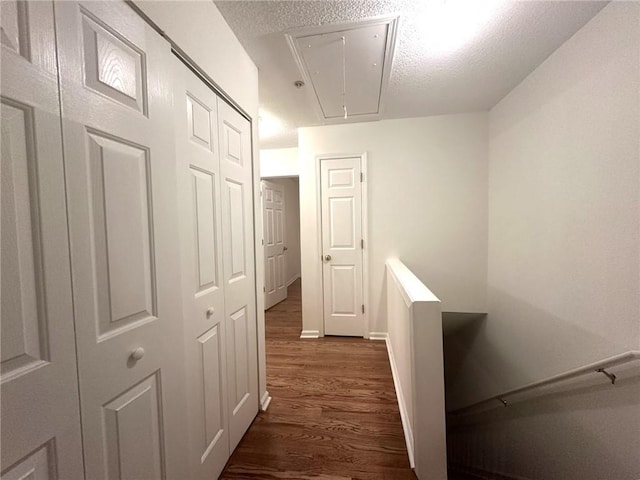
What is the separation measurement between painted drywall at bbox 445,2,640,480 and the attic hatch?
118 centimetres

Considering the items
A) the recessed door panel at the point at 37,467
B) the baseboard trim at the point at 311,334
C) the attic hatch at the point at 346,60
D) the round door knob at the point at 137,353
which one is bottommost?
the baseboard trim at the point at 311,334

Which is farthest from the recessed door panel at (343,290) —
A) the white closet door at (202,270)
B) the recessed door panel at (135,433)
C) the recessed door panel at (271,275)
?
the recessed door panel at (135,433)

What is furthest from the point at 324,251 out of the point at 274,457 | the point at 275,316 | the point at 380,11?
the point at 380,11

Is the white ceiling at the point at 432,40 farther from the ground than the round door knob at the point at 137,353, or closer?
farther from the ground

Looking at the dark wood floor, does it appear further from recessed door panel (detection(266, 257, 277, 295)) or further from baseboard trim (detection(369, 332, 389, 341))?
recessed door panel (detection(266, 257, 277, 295))

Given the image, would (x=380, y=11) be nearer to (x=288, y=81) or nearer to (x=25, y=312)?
(x=288, y=81)

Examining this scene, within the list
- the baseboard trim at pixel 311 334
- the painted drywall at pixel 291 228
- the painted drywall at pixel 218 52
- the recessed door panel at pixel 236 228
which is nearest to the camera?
the painted drywall at pixel 218 52

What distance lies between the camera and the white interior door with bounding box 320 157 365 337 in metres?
3.01

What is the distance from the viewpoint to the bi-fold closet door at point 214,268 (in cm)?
111

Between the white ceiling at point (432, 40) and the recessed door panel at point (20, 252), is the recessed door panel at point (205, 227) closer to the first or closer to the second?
the recessed door panel at point (20, 252)

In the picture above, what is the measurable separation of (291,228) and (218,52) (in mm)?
4417

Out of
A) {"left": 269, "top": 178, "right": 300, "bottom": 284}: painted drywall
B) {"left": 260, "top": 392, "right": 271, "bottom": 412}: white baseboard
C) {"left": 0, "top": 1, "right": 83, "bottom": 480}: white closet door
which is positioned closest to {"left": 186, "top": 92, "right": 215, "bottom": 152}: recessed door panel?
{"left": 0, "top": 1, "right": 83, "bottom": 480}: white closet door

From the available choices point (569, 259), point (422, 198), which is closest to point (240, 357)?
point (569, 259)

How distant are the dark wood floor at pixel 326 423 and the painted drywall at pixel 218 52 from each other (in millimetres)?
274
